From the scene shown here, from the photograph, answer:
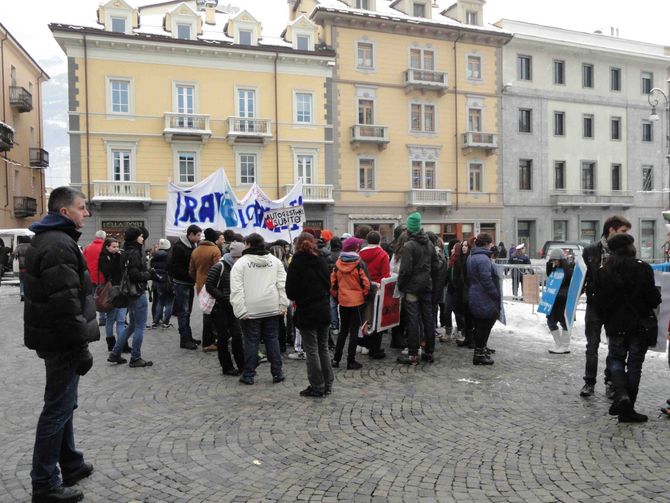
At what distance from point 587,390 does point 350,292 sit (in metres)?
3.10

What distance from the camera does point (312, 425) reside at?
530cm

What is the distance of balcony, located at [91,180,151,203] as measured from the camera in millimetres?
28094

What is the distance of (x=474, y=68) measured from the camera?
115 feet

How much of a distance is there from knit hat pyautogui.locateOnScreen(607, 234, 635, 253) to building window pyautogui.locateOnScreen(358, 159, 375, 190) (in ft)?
90.9

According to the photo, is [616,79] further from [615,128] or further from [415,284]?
[415,284]

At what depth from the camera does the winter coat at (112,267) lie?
7.97 meters

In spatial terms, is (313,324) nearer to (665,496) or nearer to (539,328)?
(665,496)

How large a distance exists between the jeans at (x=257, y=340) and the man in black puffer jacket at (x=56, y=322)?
2.92m

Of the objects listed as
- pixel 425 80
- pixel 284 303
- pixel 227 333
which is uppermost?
pixel 425 80

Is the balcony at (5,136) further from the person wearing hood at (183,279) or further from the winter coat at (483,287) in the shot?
the winter coat at (483,287)

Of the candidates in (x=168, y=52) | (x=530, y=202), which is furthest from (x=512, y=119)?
(x=168, y=52)

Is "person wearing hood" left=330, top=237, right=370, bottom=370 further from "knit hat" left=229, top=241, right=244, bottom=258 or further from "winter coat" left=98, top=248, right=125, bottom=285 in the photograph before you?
"winter coat" left=98, top=248, right=125, bottom=285

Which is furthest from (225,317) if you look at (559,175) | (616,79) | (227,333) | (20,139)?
(616,79)

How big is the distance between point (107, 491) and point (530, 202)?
3580cm
